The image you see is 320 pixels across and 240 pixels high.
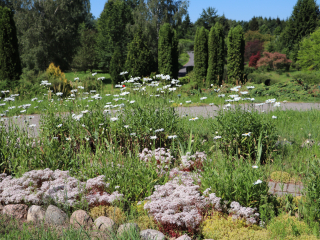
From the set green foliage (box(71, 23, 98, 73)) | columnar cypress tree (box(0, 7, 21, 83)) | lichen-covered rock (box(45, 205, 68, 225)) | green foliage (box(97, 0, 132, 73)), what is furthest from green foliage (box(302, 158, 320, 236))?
green foliage (box(97, 0, 132, 73))

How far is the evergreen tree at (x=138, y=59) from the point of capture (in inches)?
677

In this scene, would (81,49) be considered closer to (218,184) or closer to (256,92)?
(256,92)

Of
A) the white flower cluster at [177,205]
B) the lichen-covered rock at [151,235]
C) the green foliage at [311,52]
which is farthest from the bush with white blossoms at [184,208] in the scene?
the green foliage at [311,52]

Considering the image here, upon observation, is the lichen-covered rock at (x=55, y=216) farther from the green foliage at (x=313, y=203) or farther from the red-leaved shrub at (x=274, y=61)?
the red-leaved shrub at (x=274, y=61)

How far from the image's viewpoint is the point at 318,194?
7.79 ft

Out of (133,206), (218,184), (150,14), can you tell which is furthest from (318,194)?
(150,14)

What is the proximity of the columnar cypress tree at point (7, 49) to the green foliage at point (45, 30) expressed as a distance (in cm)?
1205

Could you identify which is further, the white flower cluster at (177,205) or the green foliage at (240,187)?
the green foliage at (240,187)

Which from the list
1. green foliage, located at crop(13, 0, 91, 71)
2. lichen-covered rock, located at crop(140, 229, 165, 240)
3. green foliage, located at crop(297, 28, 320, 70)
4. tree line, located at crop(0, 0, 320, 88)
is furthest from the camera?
green foliage, located at crop(13, 0, 91, 71)

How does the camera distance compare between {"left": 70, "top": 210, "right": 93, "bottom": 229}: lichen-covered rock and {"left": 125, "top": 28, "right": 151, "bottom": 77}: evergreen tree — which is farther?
{"left": 125, "top": 28, "right": 151, "bottom": 77}: evergreen tree

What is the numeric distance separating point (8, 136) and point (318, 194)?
13.6 feet

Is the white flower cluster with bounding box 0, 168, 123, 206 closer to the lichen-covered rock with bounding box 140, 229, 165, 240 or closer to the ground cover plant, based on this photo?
the ground cover plant

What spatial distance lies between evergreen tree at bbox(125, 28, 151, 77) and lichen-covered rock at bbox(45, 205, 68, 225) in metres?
15.1

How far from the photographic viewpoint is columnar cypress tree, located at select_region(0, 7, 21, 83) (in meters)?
13.0
